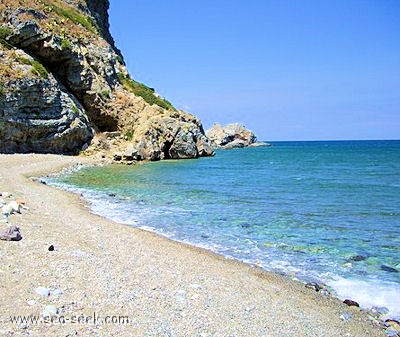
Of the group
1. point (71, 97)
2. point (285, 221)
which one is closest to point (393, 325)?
point (285, 221)

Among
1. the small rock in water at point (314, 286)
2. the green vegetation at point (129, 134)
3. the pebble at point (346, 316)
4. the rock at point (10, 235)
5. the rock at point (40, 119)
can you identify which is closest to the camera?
the pebble at point (346, 316)

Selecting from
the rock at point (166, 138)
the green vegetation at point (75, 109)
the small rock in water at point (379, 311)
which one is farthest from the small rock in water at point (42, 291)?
the green vegetation at point (75, 109)

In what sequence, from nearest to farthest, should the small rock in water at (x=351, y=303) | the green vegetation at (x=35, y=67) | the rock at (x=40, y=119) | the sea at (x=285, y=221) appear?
1. the small rock in water at (x=351, y=303)
2. the sea at (x=285, y=221)
3. the rock at (x=40, y=119)
4. the green vegetation at (x=35, y=67)

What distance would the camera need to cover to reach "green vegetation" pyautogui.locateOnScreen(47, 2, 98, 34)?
57688 millimetres

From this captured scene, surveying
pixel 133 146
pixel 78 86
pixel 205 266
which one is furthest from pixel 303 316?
pixel 78 86

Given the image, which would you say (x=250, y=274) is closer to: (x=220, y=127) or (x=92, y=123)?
(x=92, y=123)

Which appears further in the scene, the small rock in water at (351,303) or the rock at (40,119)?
the rock at (40,119)

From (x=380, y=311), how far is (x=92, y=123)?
5217cm

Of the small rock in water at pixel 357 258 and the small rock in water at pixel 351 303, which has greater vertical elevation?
the small rock in water at pixel 357 258

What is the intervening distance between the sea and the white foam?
0.02m

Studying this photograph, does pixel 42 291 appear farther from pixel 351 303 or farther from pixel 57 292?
pixel 351 303

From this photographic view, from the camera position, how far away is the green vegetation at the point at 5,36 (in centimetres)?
4394

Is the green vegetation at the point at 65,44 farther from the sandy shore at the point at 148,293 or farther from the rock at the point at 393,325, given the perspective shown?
the rock at the point at 393,325

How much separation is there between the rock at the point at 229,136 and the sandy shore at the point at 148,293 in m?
116
